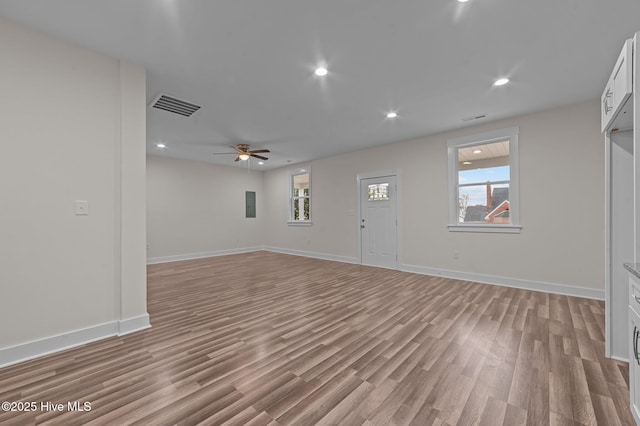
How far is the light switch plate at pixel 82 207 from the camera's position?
2.41 metres

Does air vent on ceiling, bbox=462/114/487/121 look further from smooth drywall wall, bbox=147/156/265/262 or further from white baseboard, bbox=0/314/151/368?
smooth drywall wall, bbox=147/156/265/262

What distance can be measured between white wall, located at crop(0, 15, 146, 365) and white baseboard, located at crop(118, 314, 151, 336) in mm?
12

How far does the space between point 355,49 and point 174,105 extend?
272 centimetres

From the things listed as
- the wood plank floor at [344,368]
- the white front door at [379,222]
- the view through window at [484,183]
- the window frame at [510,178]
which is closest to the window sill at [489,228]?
the window frame at [510,178]

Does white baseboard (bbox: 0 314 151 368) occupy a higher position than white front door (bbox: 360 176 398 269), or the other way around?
white front door (bbox: 360 176 398 269)

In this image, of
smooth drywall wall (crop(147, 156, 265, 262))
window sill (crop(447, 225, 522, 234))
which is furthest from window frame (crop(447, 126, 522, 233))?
smooth drywall wall (crop(147, 156, 265, 262))

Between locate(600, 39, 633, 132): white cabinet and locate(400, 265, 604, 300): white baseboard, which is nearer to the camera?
locate(600, 39, 633, 132): white cabinet

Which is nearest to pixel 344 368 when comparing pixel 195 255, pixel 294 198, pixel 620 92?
pixel 620 92

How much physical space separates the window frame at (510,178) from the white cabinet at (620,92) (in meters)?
2.25

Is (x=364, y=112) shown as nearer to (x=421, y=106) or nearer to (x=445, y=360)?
(x=421, y=106)

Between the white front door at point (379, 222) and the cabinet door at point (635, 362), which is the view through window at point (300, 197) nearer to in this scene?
the white front door at point (379, 222)

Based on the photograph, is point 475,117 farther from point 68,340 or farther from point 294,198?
point 68,340

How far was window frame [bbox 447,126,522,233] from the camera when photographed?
4.18 metres

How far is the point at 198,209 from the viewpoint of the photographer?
7535mm
